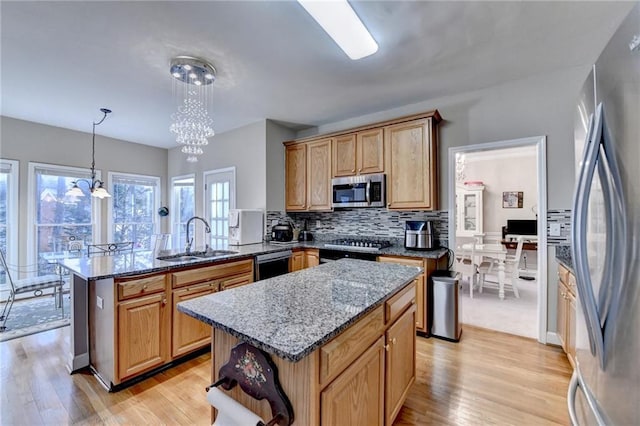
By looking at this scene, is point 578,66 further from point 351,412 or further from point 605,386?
point 351,412

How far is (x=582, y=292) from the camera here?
93 centimetres

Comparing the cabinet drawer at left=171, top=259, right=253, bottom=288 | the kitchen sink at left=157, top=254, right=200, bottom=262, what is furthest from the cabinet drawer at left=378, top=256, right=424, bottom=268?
the kitchen sink at left=157, top=254, right=200, bottom=262

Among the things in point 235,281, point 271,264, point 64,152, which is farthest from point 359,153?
point 64,152

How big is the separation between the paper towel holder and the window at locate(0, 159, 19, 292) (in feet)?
16.2

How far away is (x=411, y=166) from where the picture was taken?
10.7 ft

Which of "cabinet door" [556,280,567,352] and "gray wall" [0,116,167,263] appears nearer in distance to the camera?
"cabinet door" [556,280,567,352]

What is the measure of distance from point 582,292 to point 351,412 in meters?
0.97

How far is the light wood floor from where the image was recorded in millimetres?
1807

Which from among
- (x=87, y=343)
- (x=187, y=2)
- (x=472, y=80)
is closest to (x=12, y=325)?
(x=87, y=343)

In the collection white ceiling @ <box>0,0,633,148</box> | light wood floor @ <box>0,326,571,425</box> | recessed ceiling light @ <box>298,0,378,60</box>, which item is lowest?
light wood floor @ <box>0,326,571,425</box>

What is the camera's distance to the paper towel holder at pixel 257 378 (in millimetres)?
984

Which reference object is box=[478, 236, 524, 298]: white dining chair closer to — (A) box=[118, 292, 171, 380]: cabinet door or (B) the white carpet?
(B) the white carpet

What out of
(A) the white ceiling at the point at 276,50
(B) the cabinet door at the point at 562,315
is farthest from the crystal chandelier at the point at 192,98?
(B) the cabinet door at the point at 562,315

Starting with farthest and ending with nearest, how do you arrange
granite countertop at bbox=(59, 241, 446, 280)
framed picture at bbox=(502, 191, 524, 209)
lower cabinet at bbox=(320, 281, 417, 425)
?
framed picture at bbox=(502, 191, 524, 209)
granite countertop at bbox=(59, 241, 446, 280)
lower cabinet at bbox=(320, 281, 417, 425)
